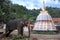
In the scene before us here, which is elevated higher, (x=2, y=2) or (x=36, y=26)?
(x=2, y=2)

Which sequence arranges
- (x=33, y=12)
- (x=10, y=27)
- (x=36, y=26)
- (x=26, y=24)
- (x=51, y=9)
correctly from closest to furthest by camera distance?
(x=26, y=24) < (x=10, y=27) < (x=36, y=26) < (x=33, y=12) < (x=51, y=9)

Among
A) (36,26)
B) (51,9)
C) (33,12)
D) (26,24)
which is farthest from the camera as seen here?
(51,9)

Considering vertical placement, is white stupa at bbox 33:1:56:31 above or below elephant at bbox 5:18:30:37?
below

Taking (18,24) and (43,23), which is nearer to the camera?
(18,24)

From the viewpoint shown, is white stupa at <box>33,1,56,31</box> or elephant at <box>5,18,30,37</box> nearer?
elephant at <box>5,18,30,37</box>

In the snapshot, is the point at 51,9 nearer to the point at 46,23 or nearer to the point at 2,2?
the point at 46,23

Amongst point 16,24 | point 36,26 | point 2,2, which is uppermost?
point 2,2

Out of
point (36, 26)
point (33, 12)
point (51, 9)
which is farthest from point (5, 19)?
point (51, 9)

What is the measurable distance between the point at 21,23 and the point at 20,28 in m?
0.17

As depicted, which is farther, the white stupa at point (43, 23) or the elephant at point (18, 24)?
the white stupa at point (43, 23)

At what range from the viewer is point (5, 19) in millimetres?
11344

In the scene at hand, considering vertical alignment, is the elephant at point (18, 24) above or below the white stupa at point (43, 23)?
above

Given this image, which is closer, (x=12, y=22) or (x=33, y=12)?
(x=12, y=22)

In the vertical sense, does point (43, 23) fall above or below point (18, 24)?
below
